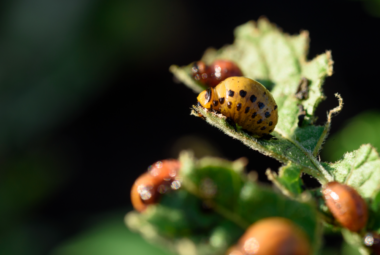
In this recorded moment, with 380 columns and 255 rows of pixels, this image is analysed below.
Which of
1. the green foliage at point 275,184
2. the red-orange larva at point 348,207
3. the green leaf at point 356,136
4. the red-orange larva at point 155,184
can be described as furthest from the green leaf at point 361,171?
the green leaf at point 356,136

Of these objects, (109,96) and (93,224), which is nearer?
(93,224)

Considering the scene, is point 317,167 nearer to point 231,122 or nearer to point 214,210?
point 231,122

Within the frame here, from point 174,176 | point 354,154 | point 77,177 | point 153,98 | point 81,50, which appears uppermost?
point 81,50

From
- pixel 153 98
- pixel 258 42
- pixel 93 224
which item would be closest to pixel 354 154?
pixel 258 42

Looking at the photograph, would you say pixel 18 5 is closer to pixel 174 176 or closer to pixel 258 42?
pixel 258 42

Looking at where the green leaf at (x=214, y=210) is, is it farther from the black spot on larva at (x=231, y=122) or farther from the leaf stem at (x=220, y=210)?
the black spot on larva at (x=231, y=122)

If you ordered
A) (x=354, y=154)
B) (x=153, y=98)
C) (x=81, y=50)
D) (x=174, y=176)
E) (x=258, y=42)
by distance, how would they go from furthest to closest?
(x=153, y=98)
(x=81, y=50)
(x=258, y=42)
(x=354, y=154)
(x=174, y=176)

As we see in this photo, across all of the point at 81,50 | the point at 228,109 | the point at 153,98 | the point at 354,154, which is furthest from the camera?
the point at 153,98

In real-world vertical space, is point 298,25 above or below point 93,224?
above

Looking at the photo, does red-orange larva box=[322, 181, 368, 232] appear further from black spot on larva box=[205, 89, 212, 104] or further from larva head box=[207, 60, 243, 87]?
larva head box=[207, 60, 243, 87]
